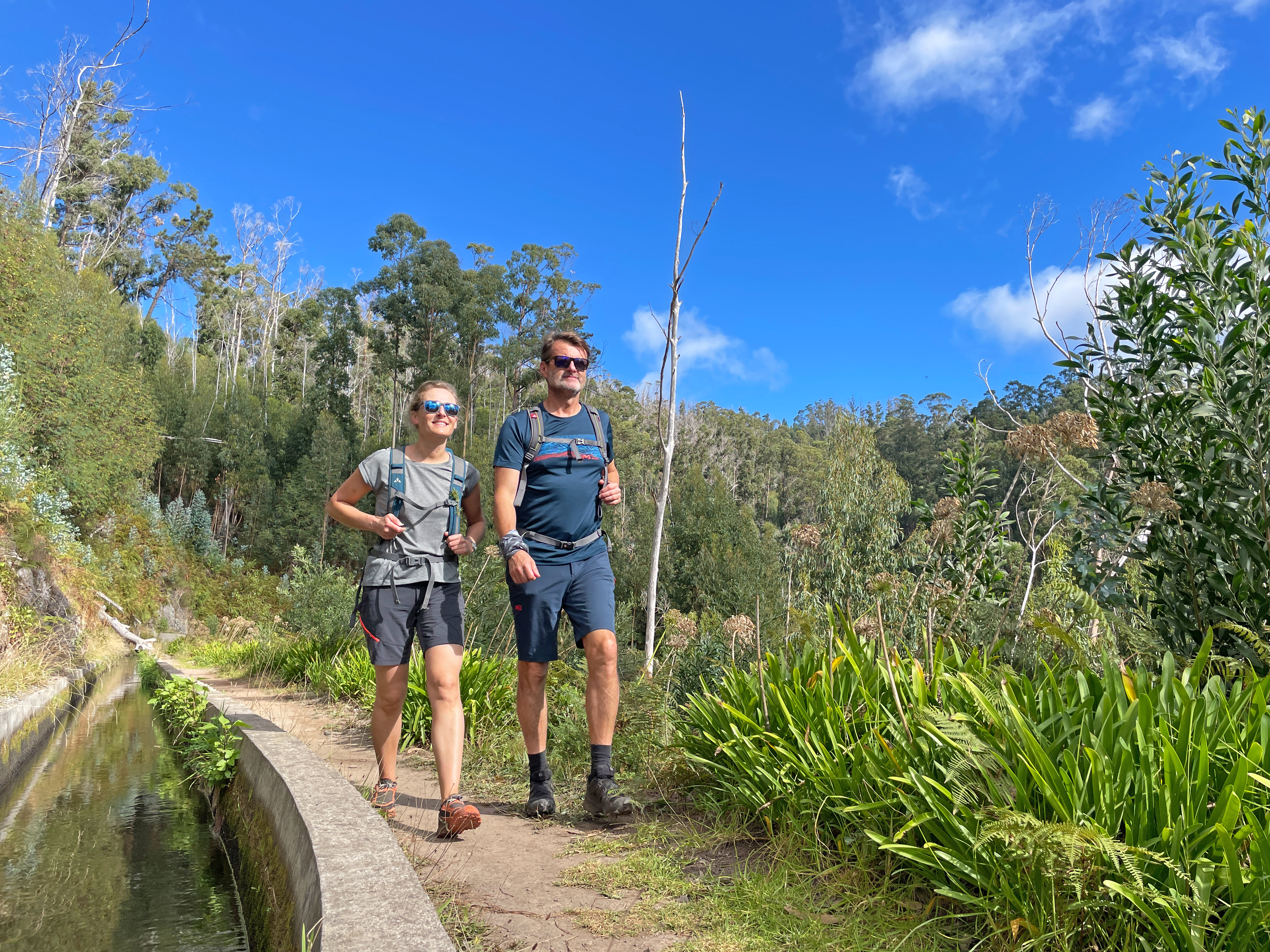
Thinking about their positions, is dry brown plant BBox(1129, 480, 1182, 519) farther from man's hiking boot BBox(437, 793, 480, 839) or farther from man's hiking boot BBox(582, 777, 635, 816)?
man's hiking boot BBox(437, 793, 480, 839)

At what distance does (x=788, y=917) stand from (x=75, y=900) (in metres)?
2.96

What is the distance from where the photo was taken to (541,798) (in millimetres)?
3566

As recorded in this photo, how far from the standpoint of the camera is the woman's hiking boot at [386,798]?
3.51 meters

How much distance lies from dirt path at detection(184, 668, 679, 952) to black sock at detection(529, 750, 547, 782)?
186mm

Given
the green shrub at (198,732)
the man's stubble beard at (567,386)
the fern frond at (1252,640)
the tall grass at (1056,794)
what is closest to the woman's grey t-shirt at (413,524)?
the man's stubble beard at (567,386)

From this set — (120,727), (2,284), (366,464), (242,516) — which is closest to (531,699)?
(366,464)

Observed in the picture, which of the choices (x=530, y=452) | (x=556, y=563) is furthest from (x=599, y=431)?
(x=556, y=563)

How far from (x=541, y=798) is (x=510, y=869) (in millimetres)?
621

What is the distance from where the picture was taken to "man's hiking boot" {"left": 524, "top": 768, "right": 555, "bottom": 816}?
3.55 metres

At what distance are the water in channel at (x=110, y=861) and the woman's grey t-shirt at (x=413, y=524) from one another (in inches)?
60.0

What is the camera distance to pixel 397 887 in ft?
7.35

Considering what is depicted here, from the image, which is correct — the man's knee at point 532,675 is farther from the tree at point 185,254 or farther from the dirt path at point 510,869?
the tree at point 185,254

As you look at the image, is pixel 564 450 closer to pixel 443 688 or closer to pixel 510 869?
pixel 443 688

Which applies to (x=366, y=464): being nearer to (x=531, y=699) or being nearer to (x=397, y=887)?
(x=531, y=699)
